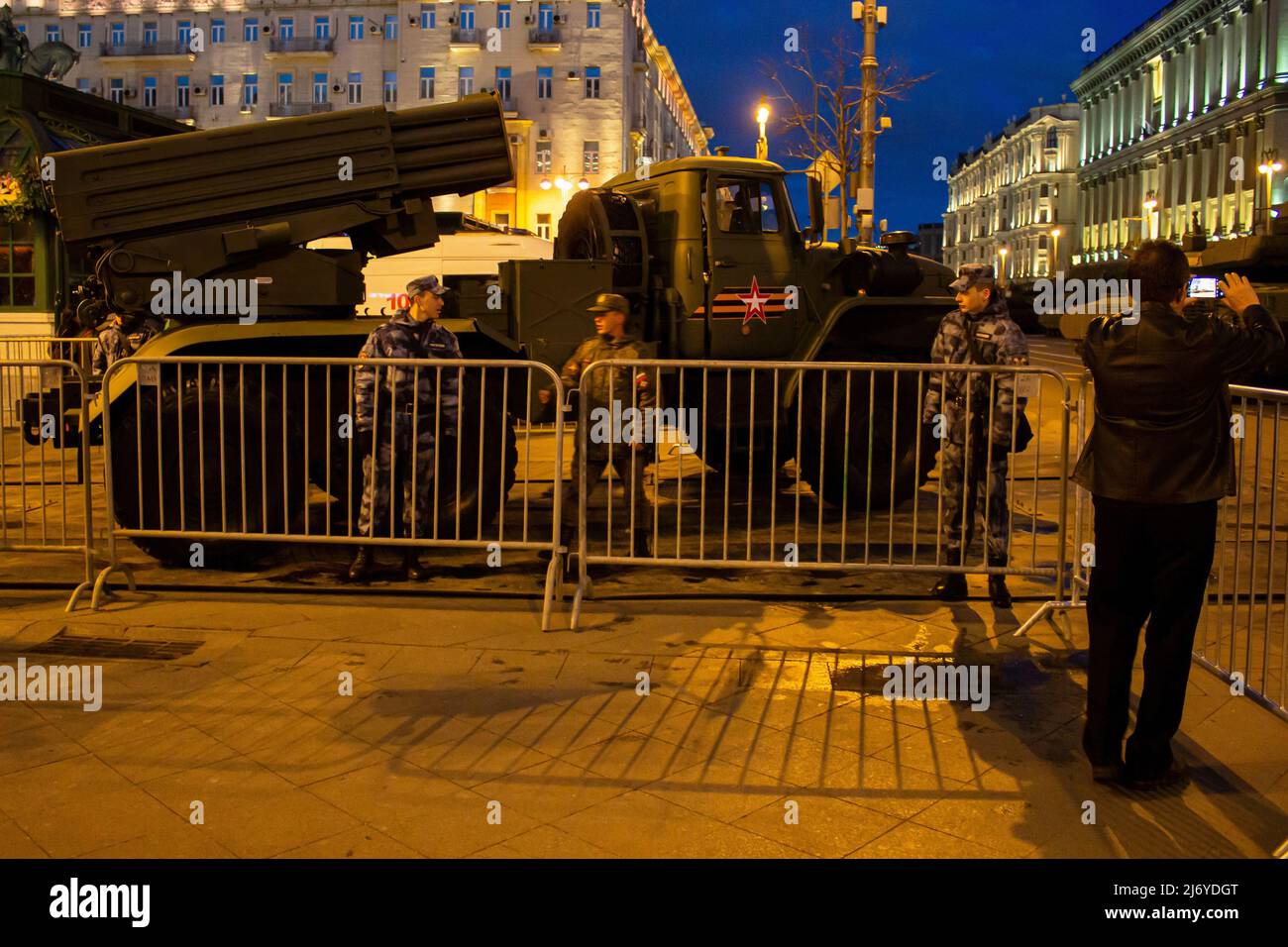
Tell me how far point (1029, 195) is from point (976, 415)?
12980 centimetres

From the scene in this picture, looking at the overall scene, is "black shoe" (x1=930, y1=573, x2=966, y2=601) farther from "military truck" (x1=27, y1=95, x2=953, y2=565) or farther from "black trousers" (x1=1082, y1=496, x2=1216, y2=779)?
"black trousers" (x1=1082, y1=496, x2=1216, y2=779)

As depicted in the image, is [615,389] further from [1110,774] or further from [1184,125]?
[1184,125]

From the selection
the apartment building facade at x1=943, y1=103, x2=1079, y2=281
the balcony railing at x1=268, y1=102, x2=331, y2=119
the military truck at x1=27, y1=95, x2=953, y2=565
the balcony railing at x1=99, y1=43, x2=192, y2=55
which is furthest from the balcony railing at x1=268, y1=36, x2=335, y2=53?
the apartment building facade at x1=943, y1=103, x2=1079, y2=281

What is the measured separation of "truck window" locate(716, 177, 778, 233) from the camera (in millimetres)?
10812

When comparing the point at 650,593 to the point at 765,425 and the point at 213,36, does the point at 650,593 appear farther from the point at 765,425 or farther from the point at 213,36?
the point at 213,36

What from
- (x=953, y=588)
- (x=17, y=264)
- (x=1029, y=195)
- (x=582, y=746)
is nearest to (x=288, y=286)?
(x=953, y=588)

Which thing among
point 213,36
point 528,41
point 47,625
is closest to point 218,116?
point 213,36

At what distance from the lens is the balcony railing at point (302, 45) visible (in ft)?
207

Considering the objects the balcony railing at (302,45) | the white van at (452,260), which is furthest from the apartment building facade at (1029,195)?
the white van at (452,260)

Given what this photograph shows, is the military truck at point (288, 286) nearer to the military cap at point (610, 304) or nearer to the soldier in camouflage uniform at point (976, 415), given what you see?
the soldier in camouflage uniform at point (976, 415)

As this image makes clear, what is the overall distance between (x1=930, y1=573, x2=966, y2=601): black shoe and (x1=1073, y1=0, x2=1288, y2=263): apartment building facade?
60.6m

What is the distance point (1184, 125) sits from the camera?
283 ft

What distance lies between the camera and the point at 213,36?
211 feet

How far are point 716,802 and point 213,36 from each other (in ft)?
223
